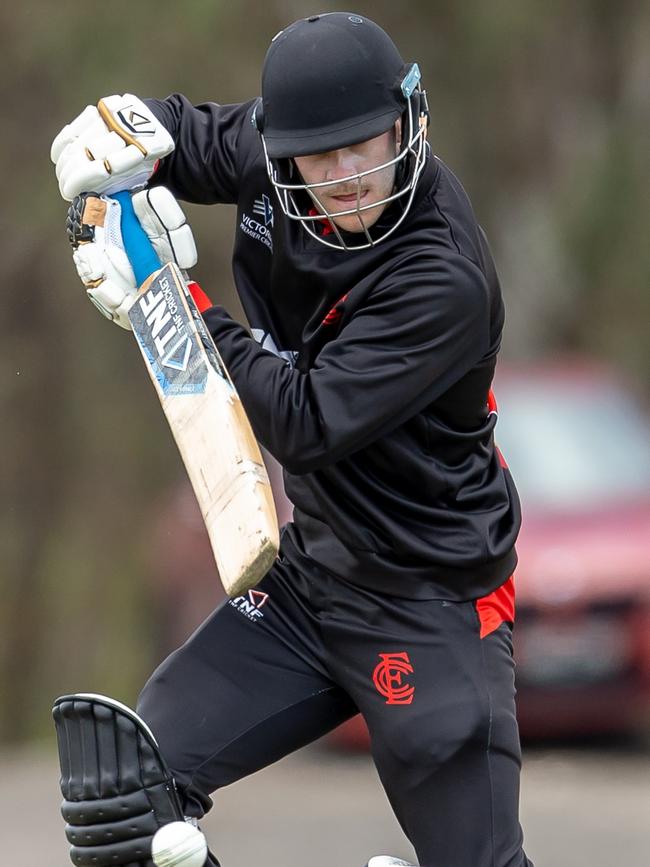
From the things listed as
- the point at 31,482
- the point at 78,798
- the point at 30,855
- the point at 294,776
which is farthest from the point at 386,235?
the point at 31,482

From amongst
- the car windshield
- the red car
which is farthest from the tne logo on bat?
the car windshield

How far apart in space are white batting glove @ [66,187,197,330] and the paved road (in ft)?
9.52

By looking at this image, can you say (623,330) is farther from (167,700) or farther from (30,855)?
(167,700)

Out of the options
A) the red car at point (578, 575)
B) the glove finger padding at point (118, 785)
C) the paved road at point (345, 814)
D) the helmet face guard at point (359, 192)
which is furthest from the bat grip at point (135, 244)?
the red car at point (578, 575)

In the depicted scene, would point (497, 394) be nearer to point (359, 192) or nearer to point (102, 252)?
point (102, 252)

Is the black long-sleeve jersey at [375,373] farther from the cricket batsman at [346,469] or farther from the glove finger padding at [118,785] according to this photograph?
the glove finger padding at [118,785]

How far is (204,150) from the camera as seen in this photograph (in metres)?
3.41

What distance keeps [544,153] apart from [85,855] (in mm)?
9809

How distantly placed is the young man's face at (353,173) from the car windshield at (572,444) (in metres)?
4.05

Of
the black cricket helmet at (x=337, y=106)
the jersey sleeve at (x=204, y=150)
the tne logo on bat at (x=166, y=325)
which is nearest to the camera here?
the black cricket helmet at (x=337, y=106)

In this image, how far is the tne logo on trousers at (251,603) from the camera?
3311mm

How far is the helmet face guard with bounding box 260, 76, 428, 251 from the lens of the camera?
2934mm

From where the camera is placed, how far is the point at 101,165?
3.14 meters

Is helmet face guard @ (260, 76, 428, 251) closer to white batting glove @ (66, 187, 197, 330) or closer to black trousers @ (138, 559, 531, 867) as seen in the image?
white batting glove @ (66, 187, 197, 330)
